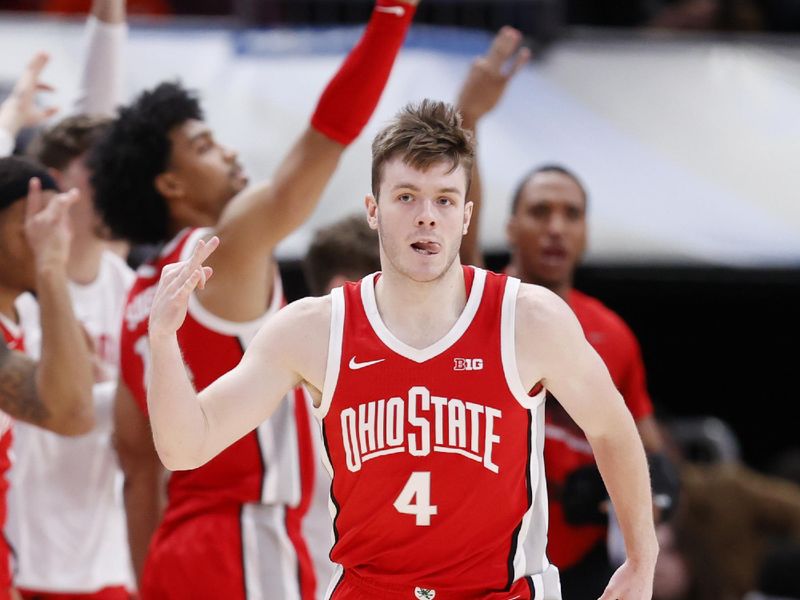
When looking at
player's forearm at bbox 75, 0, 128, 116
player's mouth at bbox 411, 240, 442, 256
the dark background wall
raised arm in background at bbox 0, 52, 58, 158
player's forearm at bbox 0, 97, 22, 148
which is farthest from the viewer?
the dark background wall

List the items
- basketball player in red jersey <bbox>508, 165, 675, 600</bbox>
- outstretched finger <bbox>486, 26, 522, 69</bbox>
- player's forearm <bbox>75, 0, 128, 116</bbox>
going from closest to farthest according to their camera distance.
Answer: outstretched finger <bbox>486, 26, 522, 69</bbox>, basketball player in red jersey <bbox>508, 165, 675, 600</bbox>, player's forearm <bbox>75, 0, 128, 116</bbox>

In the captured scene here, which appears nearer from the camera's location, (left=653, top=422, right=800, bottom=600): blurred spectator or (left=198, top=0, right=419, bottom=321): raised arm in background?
(left=198, top=0, right=419, bottom=321): raised arm in background

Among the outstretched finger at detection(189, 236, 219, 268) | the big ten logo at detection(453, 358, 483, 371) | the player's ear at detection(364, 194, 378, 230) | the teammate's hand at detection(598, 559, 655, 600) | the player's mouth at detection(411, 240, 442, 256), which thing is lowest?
the teammate's hand at detection(598, 559, 655, 600)

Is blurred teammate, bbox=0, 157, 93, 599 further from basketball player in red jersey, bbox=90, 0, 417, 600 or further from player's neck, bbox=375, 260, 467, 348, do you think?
player's neck, bbox=375, 260, 467, 348

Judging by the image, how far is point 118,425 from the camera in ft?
16.5

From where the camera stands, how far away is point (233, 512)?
460 centimetres

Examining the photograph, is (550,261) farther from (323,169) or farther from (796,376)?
(796,376)

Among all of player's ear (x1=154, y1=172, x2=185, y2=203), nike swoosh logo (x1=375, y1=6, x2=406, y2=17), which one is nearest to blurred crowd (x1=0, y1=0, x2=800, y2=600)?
player's ear (x1=154, y1=172, x2=185, y2=203)

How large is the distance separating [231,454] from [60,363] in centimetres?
57

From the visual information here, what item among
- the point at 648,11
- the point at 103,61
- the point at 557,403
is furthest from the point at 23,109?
the point at 648,11

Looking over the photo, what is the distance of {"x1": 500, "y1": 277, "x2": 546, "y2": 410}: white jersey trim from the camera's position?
3.56m

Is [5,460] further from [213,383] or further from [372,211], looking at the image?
[372,211]

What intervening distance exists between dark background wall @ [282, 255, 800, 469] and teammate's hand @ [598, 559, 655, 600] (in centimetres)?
488

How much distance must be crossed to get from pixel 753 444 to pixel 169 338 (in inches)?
263
